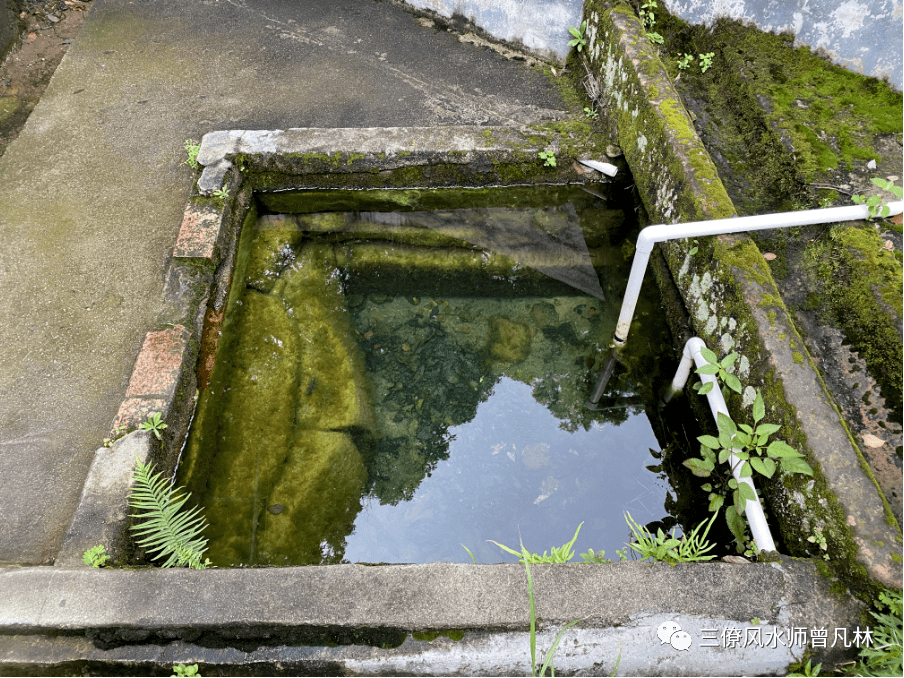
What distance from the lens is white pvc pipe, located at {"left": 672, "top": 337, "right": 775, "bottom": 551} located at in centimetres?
246

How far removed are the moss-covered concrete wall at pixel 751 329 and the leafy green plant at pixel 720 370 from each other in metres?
0.05

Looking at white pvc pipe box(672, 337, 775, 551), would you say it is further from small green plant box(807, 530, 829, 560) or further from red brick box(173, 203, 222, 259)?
red brick box(173, 203, 222, 259)

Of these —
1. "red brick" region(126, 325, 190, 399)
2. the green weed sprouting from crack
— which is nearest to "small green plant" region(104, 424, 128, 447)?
"red brick" region(126, 325, 190, 399)

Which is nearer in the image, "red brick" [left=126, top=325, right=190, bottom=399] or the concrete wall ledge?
the concrete wall ledge

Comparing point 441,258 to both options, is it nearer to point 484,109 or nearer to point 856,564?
point 484,109

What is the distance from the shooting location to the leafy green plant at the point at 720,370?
108 inches

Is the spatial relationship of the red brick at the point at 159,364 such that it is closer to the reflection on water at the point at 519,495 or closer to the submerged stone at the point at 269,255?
the submerged stone at the point at 269,255

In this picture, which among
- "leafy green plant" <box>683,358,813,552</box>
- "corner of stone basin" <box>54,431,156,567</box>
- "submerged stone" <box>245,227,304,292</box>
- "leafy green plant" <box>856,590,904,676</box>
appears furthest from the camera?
"submerged stone" <box>245,227,304,292</box>

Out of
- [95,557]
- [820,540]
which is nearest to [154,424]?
[95,557]

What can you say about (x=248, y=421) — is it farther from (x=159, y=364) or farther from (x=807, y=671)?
(x=807, y=671)

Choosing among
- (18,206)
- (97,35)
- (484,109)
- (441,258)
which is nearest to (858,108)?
(484,109)

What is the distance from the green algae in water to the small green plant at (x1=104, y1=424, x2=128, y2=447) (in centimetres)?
42

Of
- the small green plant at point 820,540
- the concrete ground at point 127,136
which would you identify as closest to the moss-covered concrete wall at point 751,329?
the small green plant at point 820,540

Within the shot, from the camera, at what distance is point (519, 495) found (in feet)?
10.4
